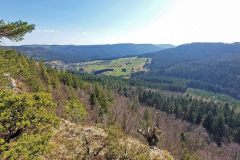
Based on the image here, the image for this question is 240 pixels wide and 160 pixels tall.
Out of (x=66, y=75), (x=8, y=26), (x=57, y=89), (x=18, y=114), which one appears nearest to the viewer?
(x=18, y=114)

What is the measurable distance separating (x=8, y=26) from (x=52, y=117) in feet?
40.0

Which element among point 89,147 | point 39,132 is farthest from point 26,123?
point 89,147

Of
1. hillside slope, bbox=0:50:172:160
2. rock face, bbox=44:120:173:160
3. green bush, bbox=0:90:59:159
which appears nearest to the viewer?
green bush, bbox=0:90:59:159

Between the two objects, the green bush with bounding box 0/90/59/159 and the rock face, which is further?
the rock face

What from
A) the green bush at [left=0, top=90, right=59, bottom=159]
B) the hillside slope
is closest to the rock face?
the hillside slope

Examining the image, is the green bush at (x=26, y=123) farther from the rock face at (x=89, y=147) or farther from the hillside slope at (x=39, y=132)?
the rock face at (x=89, y=147)

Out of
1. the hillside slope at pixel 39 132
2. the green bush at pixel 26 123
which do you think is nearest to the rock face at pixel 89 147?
the hillside slope at pixel 39 132

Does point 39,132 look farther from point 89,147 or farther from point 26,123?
point 89,147

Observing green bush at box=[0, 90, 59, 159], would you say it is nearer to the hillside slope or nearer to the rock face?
the hillside slope

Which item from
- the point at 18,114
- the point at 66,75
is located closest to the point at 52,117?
the point at 18,114

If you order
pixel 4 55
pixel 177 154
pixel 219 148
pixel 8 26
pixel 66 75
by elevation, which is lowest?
pixel 219 148

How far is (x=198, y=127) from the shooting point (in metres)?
183

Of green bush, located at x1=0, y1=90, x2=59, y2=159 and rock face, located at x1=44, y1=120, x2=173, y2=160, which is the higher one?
green bush, located at x1=0, y1=90, x2=59, y2=159

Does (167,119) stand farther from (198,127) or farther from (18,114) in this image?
(18,114)
